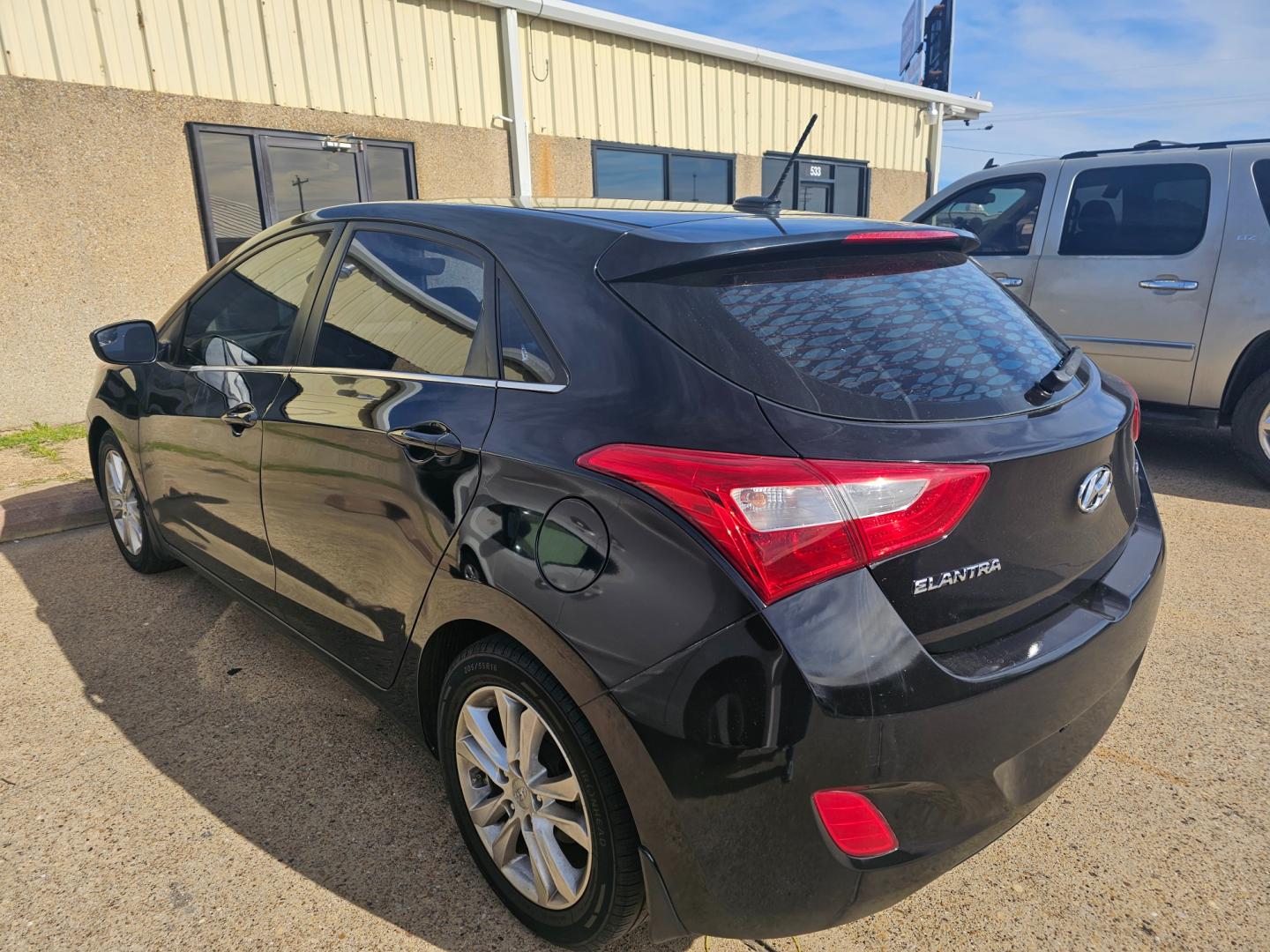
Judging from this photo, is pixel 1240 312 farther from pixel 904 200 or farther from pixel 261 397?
pixel 904 200

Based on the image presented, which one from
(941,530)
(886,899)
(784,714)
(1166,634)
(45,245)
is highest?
(45,245)

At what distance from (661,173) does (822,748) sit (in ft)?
32.9

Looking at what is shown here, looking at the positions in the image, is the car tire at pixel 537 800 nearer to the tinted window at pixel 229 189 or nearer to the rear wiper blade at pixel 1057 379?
the rear wiper blade at pixel 1057 379

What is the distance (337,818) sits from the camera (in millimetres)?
2395

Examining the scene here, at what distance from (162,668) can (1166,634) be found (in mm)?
3904

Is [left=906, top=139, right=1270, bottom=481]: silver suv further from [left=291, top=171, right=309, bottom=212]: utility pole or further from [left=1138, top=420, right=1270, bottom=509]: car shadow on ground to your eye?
[left=291, top=171, right=309, bottom=212]: utility pole

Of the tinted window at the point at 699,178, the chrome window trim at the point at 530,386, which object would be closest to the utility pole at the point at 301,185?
the tinted window at the point at 699,178

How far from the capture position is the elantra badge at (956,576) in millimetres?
1533

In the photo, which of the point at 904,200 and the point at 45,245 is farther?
the point at 904,200

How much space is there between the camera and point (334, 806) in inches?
96.2

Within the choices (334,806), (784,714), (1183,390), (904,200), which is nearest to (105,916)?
(334,806)

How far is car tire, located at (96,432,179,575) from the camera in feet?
12.6

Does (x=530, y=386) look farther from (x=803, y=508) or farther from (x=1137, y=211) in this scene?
(x=1137, y=211)

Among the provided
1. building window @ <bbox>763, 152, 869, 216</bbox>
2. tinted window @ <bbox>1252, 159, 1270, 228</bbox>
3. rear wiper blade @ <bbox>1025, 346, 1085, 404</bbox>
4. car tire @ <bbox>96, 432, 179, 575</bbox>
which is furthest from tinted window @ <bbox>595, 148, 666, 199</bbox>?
rear wiper blade @ <bbox>1025, 346, 1085, 404</bbox>
